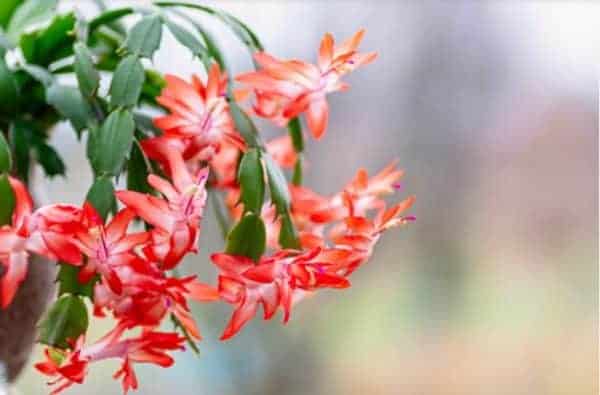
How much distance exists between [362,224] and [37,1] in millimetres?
372

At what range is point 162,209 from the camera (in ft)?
1.98

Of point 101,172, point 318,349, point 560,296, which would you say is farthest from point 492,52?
point 101,172

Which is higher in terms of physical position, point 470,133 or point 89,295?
point 89,295

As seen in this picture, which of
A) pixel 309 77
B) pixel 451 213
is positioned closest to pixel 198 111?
pixel 309 77

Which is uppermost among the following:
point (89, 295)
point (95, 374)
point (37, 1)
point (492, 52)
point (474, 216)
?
point (37, 1)

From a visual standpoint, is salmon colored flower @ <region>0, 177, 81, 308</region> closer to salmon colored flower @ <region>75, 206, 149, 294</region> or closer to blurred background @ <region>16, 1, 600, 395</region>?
salmon colored flower @ <region>75, 206, 149, 294</region>

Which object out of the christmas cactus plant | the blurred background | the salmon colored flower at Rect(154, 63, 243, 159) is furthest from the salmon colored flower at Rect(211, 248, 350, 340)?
the blurred background

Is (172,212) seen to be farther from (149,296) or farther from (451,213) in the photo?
(451,213)

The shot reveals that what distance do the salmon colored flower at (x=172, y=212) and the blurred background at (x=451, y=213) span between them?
1066 millimetres

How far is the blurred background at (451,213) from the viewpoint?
1.70 meters

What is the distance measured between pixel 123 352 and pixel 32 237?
100 mm

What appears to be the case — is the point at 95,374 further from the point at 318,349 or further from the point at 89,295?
the point at 89,295

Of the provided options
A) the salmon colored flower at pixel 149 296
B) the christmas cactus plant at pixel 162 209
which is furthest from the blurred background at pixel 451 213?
the salmon colored flower at pixel 149 296

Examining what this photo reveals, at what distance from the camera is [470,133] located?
173 centimetres
